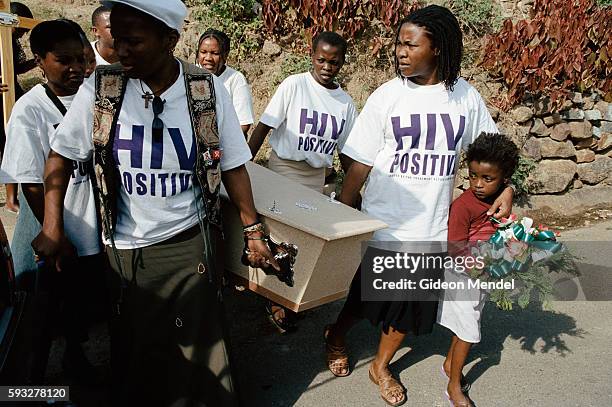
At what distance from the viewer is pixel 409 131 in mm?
2604

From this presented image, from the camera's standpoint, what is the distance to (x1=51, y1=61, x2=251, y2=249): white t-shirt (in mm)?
2066

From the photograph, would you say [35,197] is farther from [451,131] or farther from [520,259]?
[520,259]

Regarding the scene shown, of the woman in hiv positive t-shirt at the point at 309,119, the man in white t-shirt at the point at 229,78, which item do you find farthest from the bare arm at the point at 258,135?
the man in white t-shirt at the point at 229,78

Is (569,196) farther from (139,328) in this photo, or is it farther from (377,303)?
(139,328)

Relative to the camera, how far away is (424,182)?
266cm

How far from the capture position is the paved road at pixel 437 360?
3.04m

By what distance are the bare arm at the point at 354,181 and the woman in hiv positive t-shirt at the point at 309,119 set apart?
0.79m

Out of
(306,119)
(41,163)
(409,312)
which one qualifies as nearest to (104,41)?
(41,163)

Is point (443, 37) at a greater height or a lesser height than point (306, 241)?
greater

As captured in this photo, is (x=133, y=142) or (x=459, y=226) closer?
(x=133, y=142)

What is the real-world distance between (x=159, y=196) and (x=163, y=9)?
2.29ft

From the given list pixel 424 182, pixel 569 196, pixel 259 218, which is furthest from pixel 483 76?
pixel 259 218

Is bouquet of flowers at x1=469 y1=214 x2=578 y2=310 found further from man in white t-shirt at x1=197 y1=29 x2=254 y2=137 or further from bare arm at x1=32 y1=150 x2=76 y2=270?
Answer: man in white t-shirt at x1=197 y1=29 x2=254 y2=137

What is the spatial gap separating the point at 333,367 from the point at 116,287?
1.42 metres
